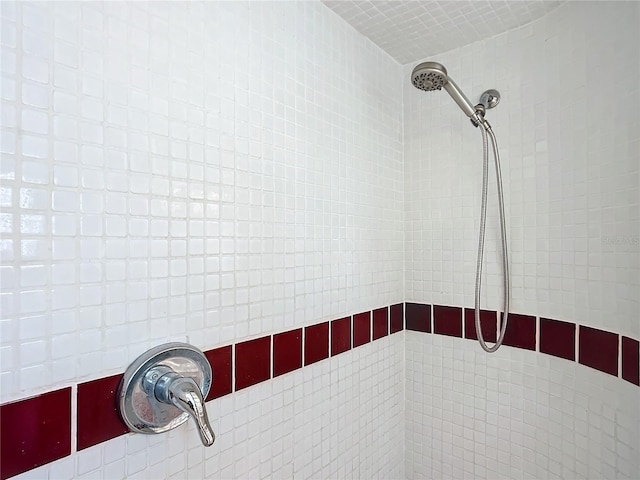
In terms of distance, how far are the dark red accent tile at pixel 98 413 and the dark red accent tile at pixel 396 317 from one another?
110 cm

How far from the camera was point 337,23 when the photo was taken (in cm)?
141

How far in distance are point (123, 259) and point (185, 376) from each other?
0.29 meters

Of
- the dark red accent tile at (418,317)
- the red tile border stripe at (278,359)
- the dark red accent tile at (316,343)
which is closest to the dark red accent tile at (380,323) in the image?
the red tile border stripe at (278,359)

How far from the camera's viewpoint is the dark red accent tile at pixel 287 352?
1147mm

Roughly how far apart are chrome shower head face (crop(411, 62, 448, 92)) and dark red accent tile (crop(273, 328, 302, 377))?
0.88m

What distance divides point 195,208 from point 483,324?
119cm

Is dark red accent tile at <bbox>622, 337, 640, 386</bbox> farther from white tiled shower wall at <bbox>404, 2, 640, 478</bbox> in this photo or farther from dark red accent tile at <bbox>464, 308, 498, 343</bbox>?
dark red accent tile at <bbox>464, 308, 498, 343</bbox>

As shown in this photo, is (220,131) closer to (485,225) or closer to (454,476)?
(485,225)

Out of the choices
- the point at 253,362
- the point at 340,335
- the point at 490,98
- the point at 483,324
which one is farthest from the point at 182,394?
the point at 490,98

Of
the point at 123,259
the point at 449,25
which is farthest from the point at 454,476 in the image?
the point at 449,25

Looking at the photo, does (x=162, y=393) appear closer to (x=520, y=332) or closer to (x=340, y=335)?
(x=340, y=335)

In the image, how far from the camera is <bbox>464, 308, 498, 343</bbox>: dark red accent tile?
153 cm

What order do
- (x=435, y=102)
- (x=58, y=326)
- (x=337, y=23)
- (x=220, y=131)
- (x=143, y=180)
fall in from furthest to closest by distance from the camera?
(x=435, y=102) < (x=337, y=23) < (x=220, y=131) < (x=143, y=180) < (x=58, y=326)

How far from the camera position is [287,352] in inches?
46.6
